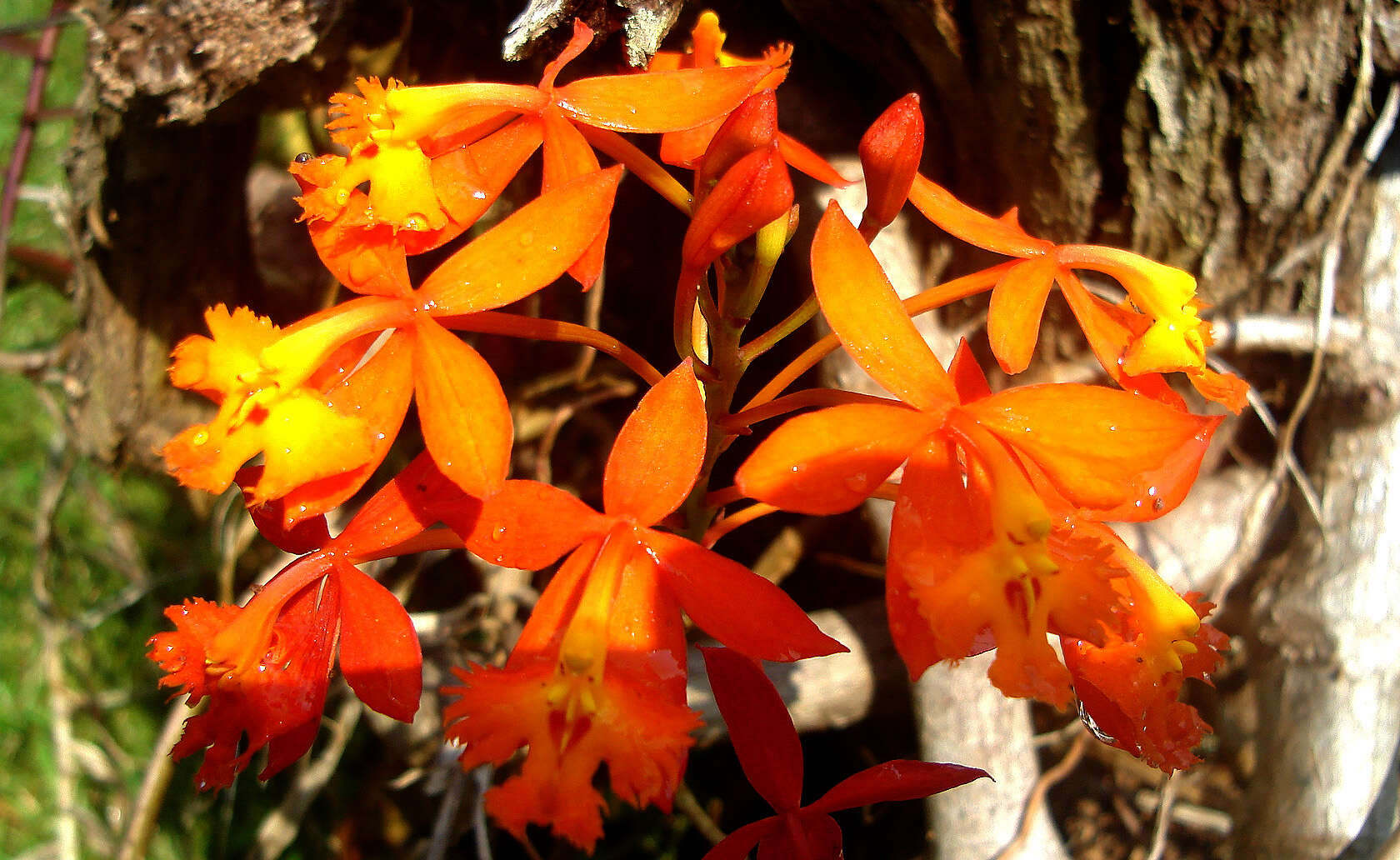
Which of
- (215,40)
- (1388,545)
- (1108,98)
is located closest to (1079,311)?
(1108,98)

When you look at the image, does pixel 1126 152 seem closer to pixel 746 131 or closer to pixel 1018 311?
pixel 1018 311

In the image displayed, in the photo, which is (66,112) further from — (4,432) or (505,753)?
(505,753)

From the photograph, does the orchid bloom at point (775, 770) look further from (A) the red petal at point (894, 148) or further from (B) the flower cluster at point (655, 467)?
(A) the red petal at point (894, 148)

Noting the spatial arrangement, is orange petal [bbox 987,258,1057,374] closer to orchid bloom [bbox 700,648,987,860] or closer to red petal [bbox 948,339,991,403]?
red petal [bbox 948,339,991,403]

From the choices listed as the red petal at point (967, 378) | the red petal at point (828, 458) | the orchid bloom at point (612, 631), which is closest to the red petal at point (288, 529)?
the orchid bloom at point (612, 631)

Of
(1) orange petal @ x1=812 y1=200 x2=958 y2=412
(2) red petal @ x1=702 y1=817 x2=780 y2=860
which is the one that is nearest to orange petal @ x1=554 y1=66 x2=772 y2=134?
(1) orange petal @ x1=812 y1=200 x2=958 y2=412

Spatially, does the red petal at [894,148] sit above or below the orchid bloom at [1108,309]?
above
